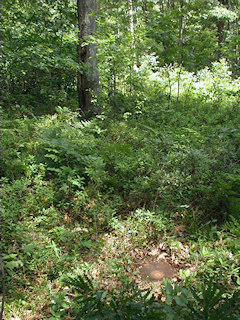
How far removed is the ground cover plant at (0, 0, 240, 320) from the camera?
249cm

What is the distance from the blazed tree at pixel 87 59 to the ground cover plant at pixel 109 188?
4 centimetres

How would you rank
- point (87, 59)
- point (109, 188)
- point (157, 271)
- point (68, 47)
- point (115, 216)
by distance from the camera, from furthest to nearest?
point (68, 47) → point (87, 59) → point (109, 188) → point (115, 216) → point (157, 271)

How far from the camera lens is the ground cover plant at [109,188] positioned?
2.49m

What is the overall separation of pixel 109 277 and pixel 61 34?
583 cm

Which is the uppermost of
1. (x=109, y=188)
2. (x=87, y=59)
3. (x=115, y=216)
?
(x=87, y=59)

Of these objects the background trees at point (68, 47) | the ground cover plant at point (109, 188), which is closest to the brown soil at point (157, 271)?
the ground cover plant at point (109, 188)

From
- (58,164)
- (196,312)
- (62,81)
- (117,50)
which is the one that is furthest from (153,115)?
(196,312)

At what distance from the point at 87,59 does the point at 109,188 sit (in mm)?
3808

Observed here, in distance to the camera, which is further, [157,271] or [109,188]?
[109,188]

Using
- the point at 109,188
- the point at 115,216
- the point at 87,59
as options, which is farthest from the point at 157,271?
the point at 87,59

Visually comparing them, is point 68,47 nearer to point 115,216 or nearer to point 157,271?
point 115,216

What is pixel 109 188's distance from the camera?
3.99 meters

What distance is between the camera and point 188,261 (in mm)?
3000

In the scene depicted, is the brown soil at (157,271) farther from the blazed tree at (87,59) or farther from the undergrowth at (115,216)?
the blazed tree at (87,59)
